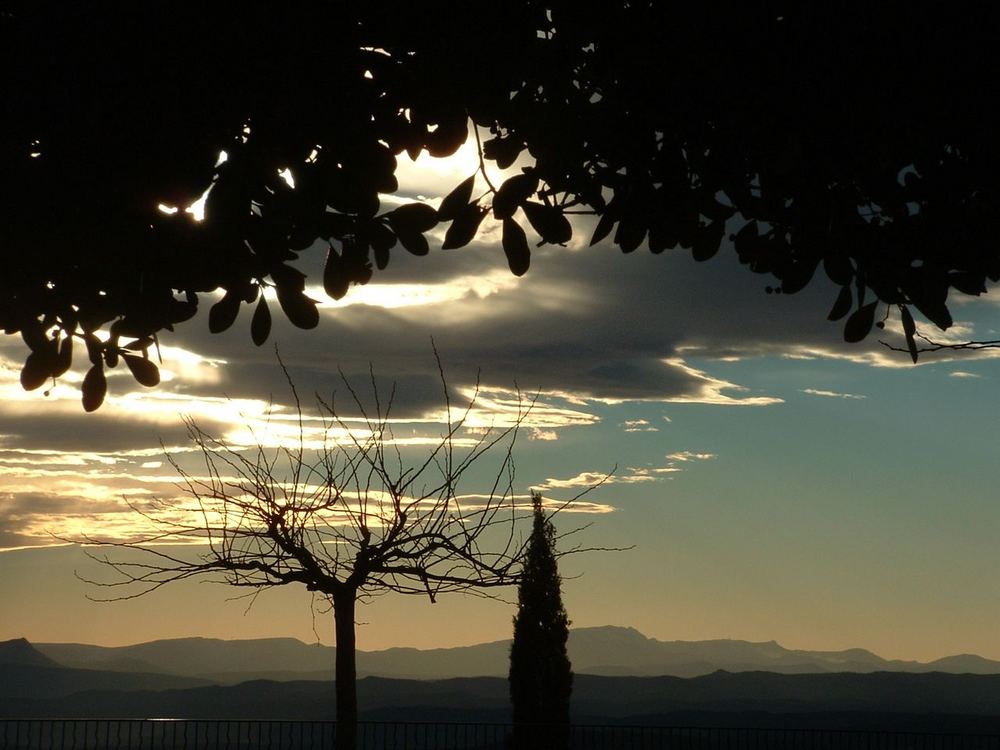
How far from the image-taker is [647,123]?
566 cm

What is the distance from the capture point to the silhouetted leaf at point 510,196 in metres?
5.15

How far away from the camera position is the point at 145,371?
19.4 ft

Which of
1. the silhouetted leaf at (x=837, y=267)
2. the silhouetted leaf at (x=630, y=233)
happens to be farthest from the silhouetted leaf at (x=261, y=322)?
the silhouetted leaf at (x=837, y=267)

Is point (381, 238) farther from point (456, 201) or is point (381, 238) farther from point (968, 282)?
point (968, 282)

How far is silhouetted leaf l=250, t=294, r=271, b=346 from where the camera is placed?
549 centimetres

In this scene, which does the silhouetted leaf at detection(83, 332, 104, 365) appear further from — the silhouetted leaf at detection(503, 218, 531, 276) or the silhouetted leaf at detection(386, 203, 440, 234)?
the silhouetted leaf at detection(503, 218, 531, 276)

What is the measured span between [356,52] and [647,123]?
1.53 metres

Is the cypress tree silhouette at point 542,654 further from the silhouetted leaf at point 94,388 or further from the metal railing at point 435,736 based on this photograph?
the silhouetted leaf at point 94,388

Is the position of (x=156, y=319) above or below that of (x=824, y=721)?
above

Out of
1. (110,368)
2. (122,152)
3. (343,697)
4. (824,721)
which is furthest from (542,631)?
(824,721)

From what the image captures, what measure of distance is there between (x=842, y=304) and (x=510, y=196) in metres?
2.07

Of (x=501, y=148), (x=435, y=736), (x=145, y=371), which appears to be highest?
(x=501, y=148)

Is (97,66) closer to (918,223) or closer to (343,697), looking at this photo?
(918,223)

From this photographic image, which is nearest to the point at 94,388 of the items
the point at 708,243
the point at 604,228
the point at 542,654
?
the point at 604,228
